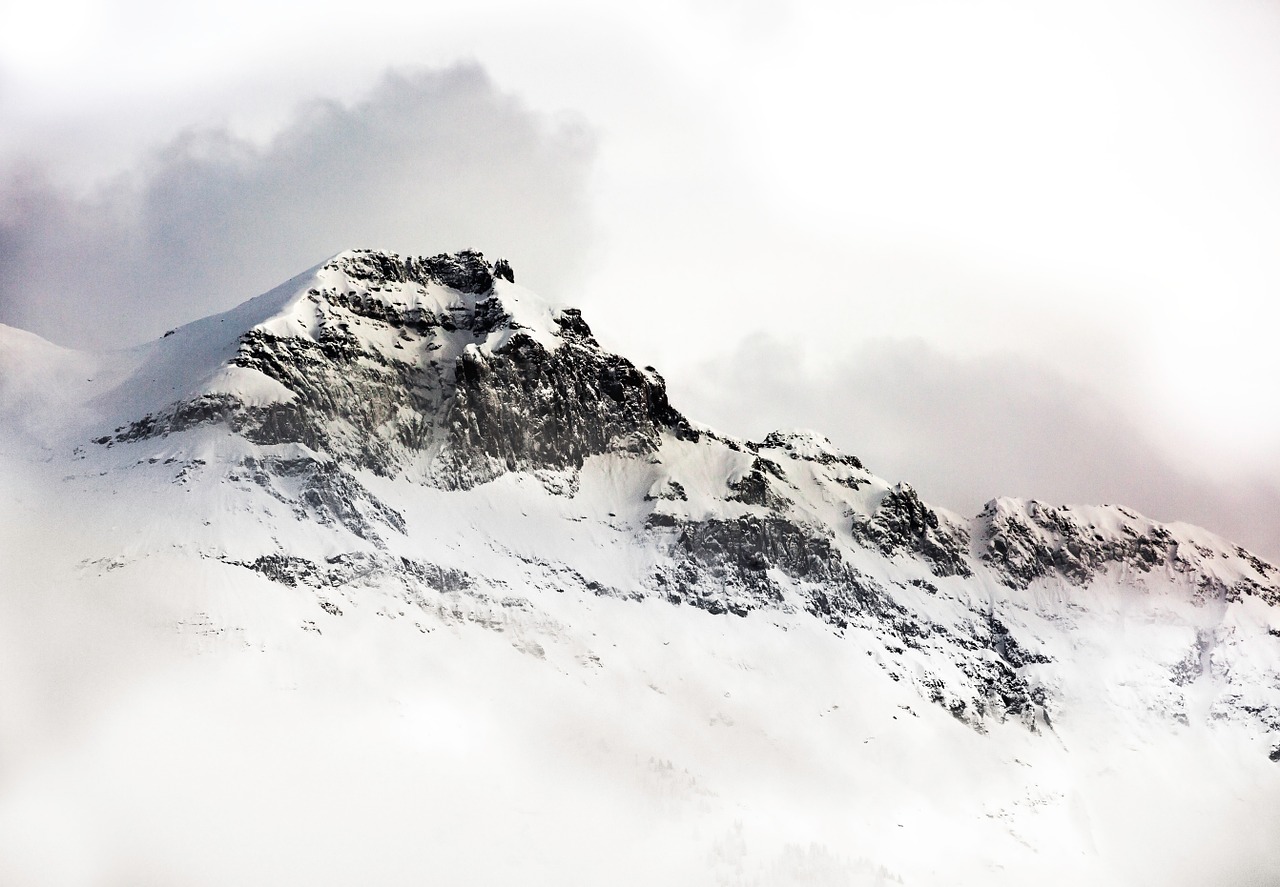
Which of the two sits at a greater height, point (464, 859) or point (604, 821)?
point (604, 821)

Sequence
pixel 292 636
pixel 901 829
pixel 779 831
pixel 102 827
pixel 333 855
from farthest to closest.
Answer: pixel 901 829, pixel 779 831, pixel 292 636, pixel 333 855, pixel 102 827

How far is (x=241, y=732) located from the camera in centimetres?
15138

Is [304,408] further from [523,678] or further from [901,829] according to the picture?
[901,829]

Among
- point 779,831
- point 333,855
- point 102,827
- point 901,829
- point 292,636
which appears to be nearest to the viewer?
point 102,827

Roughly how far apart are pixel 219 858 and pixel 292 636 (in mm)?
36320

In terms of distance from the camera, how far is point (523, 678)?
7288 inches

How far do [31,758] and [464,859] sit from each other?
50.5 meters

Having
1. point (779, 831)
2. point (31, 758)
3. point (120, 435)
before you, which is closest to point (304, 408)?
point (120, 435)

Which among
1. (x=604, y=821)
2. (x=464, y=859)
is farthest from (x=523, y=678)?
(x=464, y=859)

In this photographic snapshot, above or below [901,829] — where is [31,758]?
below

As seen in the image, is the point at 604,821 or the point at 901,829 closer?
the point at 604,821

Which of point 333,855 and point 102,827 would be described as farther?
point 333,855

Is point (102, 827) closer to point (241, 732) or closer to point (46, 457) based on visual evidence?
point (241, 732)

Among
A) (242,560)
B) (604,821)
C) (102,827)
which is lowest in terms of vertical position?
(102,827)
